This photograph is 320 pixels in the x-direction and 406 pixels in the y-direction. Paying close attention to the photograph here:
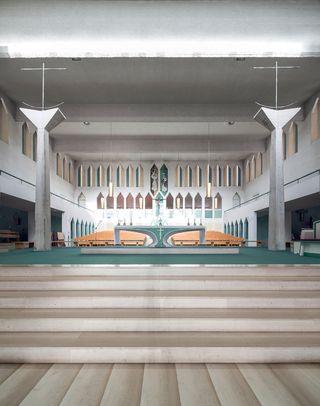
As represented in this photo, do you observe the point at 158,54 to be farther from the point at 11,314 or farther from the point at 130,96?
the point at 11,314

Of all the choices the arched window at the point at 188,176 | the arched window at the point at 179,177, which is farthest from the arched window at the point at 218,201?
the arched window at the point at 179,177

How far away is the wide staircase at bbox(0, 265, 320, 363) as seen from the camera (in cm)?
304

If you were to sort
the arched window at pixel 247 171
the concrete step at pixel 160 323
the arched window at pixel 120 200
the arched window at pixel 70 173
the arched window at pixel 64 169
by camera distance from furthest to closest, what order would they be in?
the arched window at pixel 120 200 < the arched window at pixel 70 173 < the arched window at pixel 247 171 < the arched window at pixel 64 169 < the concrete step at pixel 160 323

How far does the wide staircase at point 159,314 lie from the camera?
9.97 feet

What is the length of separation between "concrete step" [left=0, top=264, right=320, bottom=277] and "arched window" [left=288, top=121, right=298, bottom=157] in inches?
363

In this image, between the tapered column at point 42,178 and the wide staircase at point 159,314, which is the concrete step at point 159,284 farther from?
the tapered column at point 42,178

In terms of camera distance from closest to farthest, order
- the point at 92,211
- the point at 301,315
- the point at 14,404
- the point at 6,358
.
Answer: the point at 14,404 < the point at 6,358 < the point at 301,315 < the point at 92,211

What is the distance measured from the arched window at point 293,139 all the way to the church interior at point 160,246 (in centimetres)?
7

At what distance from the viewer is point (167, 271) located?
459 cm

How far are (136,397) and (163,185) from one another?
1979cm

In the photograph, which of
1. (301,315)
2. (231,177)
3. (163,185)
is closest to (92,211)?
(163,185)

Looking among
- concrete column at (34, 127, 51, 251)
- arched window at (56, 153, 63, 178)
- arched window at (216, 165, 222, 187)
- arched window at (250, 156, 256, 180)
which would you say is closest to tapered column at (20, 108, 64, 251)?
concrete column at (34, 127, 51, 251)

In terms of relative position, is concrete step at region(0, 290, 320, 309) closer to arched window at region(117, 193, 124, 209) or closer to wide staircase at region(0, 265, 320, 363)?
wide staircase at region(0, 265, 320, 363)

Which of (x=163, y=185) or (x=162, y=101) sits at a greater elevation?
(x=162, y=101)
